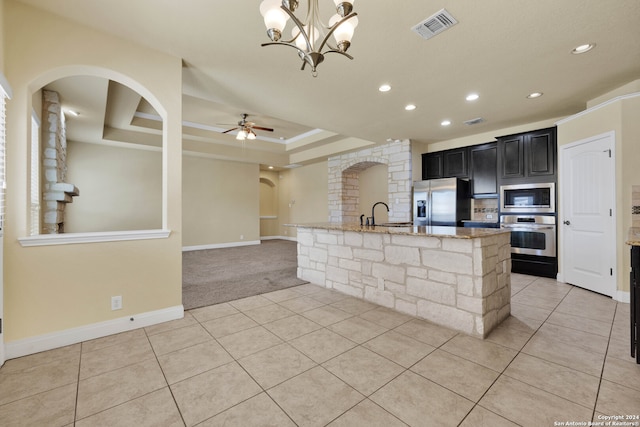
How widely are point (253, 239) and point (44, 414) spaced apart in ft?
23.7

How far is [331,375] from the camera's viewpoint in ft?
5.96

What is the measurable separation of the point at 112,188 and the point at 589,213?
8.93 metres

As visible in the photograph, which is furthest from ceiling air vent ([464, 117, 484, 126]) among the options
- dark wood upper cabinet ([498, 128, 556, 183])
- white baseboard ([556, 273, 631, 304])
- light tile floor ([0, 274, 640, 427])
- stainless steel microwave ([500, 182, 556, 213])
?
light tile floor ([0, 274, 640, 427])

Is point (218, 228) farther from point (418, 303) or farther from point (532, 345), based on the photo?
point (532, 345)

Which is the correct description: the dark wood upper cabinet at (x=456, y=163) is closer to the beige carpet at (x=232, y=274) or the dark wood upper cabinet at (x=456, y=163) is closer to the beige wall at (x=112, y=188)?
the beige carpet at (x=232, y=274)

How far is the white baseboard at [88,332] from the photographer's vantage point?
6.82 ft

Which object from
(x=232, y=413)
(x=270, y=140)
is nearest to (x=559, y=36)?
(x=232, y=413)

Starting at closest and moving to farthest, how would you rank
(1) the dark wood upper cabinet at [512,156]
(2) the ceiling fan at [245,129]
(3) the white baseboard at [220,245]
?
(1) the dark wood upper cabinet at [512,156], (2) the ceiling fan at [245,129], (3) the white baseboard at [220,245]

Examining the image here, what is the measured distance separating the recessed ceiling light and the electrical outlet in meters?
4.92

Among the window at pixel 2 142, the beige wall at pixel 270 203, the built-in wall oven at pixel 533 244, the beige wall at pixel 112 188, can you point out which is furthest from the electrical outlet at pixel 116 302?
the beige wall at pixel 270 203

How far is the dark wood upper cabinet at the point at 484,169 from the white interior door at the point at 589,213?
110 centimetres

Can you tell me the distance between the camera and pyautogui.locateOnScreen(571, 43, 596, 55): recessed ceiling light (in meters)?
2.54

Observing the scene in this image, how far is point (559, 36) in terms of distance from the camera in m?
2.40

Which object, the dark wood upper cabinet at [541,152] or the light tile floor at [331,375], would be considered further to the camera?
the dark wood upper cabinet at [541,152]
